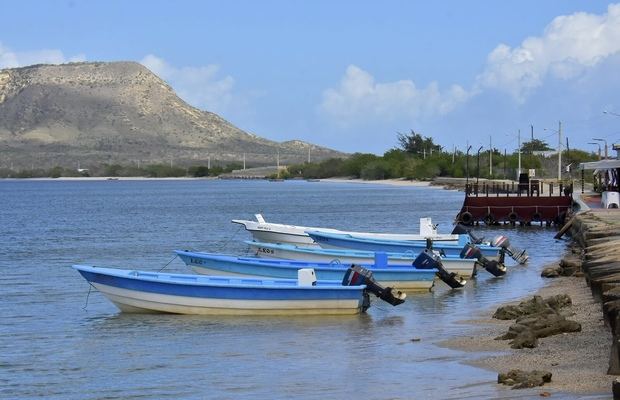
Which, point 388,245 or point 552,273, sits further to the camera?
point 388,245

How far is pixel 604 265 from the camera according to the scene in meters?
23.0

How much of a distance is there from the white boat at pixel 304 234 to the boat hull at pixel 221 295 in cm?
1517

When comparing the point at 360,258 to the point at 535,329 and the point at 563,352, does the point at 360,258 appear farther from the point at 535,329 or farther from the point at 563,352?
the point at 563,352

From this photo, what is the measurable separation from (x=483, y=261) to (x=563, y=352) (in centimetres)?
1649

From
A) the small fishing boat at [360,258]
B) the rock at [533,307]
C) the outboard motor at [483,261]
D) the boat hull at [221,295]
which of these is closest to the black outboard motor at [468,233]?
the outboard motor at [483,261]

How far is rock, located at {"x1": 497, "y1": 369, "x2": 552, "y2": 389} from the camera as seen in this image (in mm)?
16536

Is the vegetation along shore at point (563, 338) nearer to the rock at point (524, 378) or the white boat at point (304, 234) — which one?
the rock at point (524, 378)

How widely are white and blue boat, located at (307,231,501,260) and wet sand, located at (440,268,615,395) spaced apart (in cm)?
1257

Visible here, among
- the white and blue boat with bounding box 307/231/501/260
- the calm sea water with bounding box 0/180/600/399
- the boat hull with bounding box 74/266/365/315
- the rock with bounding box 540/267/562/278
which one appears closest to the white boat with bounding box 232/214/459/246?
the white and blue boat with bounding box 307/231/501/260

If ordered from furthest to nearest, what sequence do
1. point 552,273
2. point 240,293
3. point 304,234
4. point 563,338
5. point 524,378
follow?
1. point 304,234
2. point 552,273
3. point 240,293
4. point 563,338
5. point 524,378

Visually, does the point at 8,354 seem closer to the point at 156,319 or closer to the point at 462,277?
the point at 156,319

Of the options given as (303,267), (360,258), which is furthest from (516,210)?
(303,267)

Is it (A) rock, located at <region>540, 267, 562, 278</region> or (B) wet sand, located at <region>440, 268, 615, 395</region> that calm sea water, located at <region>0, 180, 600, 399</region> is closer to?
(B) wet sand, located at <region>440, 268, 615, 395</region>

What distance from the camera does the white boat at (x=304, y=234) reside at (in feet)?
139
